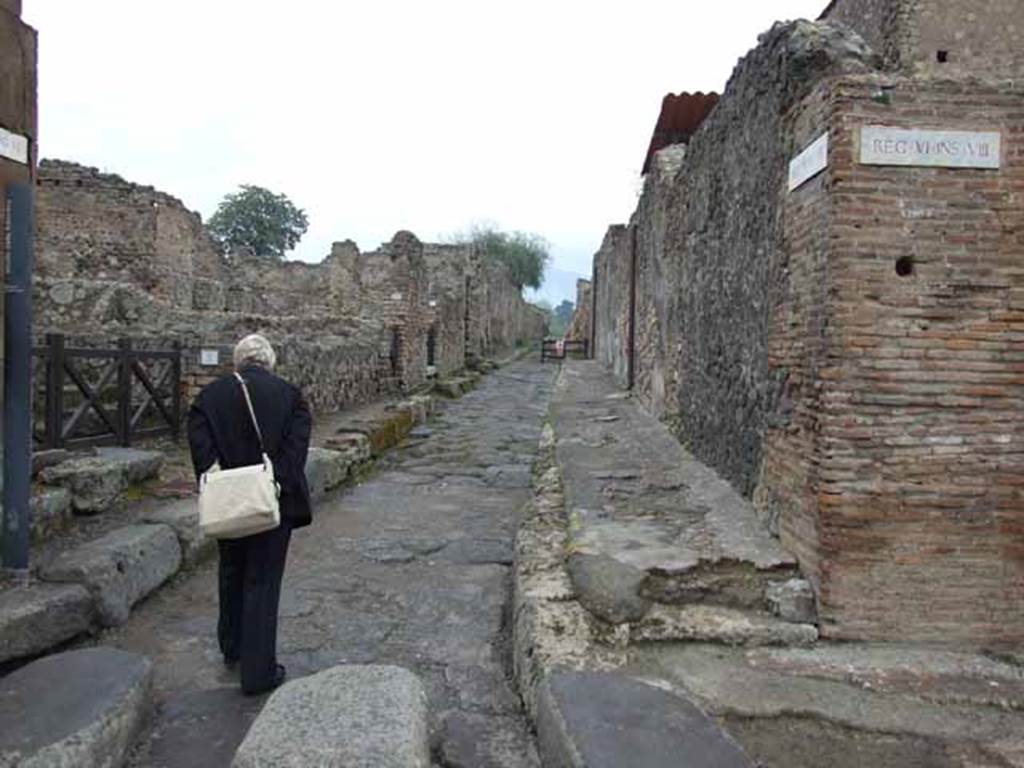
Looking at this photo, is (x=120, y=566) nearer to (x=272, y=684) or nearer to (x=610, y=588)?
(x=272, y=684)

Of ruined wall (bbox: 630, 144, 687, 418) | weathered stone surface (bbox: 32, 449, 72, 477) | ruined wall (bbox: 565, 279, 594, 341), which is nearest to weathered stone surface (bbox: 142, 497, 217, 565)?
weathered stone surface (bbox: 32, 449, 72, 477)

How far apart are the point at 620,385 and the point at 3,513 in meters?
11.2

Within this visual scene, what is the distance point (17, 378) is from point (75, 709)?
187 cm

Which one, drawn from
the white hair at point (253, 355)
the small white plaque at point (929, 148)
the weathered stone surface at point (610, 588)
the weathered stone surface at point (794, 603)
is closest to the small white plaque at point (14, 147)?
the white hair at point (253, 355)

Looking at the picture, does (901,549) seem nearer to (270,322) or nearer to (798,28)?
(798,28)

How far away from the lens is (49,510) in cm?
435

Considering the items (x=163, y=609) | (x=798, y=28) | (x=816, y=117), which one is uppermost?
(x=798, y=28)

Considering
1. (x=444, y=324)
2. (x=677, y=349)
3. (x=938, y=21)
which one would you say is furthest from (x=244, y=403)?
(x=444, y=324)

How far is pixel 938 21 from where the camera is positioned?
9.59 metres

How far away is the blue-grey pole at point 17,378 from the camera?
12.1 feet

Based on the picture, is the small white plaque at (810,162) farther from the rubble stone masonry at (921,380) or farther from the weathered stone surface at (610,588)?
the weathered stone surface at (610,588)

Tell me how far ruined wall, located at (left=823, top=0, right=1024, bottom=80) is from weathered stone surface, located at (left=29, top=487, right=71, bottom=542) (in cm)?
996

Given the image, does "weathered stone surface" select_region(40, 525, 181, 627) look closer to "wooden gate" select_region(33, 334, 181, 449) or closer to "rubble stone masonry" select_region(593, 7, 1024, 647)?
"wooden gate" select_region(33, 334, 181, 449)

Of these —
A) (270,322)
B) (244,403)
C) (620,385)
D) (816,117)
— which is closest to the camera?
(244,403)
